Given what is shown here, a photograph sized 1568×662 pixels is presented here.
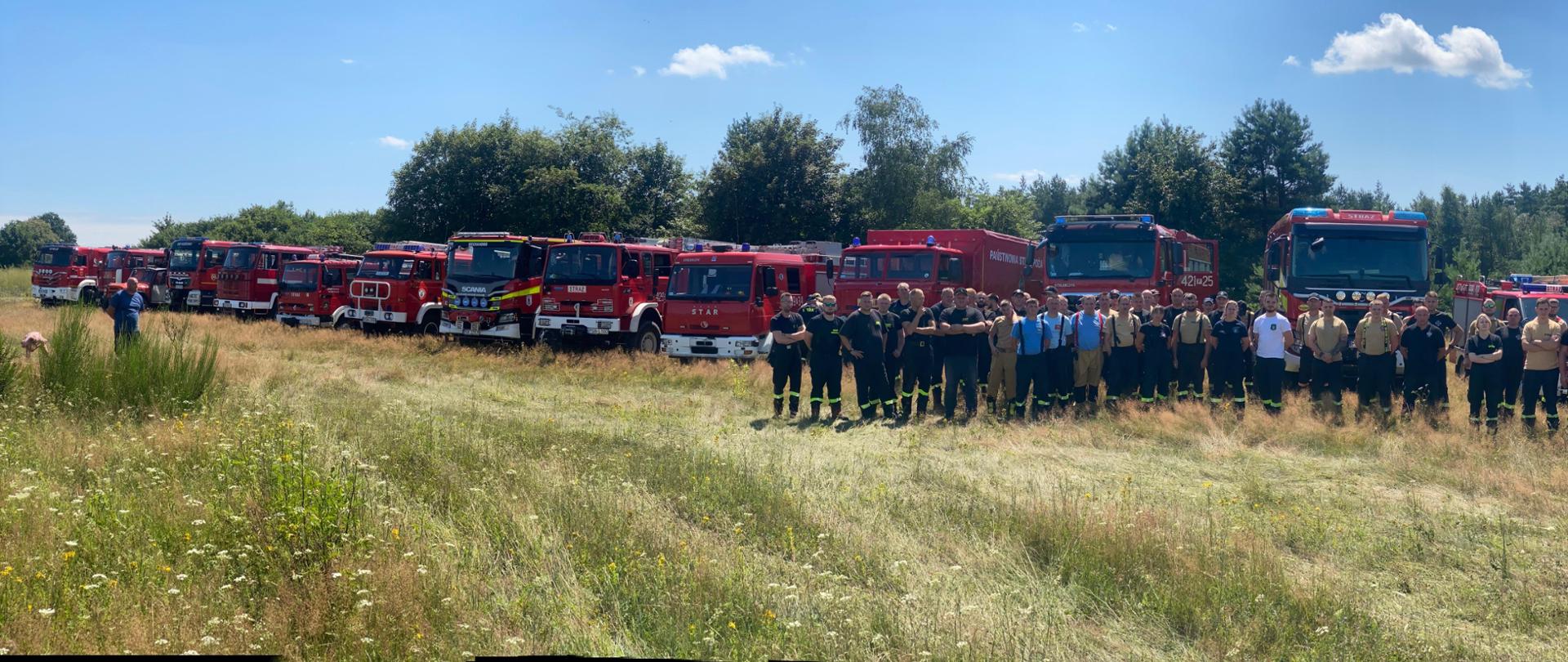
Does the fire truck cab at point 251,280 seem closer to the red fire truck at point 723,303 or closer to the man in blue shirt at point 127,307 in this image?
the red fire truck at point 723,303

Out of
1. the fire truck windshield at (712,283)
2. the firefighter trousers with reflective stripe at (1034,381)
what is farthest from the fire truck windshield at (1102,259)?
Result: the fire truck windshield at (712,283)

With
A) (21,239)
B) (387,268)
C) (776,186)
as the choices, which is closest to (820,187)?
(776,186)

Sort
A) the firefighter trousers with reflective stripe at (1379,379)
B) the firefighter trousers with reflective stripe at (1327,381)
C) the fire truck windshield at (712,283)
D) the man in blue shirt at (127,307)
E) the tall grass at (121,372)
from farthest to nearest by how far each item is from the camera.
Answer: the fire truck windshield at (712,283)
the firefighter trousers with reflective stripe at (1327,381)
the man in blue shirt at (127,307)
the firefighter trousers with reflective stripe at (1379,379)
the tall grass at (121,372)

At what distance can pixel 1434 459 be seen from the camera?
34.0 ft

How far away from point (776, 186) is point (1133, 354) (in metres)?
24.6

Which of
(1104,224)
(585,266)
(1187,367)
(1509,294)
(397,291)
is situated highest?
(1104,224)

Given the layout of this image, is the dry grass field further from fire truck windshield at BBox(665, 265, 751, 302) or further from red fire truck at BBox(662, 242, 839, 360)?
fire truck windshield at BBox(665, 265, 751, 302)

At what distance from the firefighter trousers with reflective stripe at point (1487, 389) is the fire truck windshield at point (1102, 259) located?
17.5ft

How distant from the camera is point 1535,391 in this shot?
12188 millimetres

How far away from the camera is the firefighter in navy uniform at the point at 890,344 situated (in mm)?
13375

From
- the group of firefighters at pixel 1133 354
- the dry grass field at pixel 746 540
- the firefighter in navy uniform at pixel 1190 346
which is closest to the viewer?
the dry grass field at pixel 746 540

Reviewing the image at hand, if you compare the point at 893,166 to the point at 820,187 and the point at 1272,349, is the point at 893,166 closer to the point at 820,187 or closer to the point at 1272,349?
the point at 820,187

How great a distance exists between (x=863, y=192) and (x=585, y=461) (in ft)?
103

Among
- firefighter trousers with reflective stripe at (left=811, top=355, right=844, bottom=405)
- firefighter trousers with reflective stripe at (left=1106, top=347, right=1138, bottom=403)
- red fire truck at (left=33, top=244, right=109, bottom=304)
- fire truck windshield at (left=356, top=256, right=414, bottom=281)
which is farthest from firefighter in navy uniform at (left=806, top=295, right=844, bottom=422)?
red fire truck at (left=33, top=244, right=109, bottom=304)
